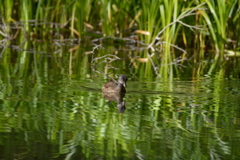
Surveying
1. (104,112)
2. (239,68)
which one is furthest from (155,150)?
(239,68)

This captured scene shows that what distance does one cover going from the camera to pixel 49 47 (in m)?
10.7

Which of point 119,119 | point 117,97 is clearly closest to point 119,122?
point 119,119

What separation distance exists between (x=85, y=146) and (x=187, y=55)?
7014 mm

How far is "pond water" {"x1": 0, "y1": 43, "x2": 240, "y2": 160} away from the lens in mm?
2934

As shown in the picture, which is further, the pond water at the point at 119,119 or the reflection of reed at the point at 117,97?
the reflection of reed at the point at 117,97

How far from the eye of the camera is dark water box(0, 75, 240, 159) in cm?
292

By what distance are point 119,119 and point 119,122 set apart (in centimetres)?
11

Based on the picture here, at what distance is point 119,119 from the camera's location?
379 cm

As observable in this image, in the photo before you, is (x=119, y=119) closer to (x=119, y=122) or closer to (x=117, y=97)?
(x=119, y=122)

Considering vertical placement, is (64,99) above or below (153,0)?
below

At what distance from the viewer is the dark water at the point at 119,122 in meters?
2.92

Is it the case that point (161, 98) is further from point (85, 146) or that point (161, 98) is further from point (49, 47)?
point (49, 47)

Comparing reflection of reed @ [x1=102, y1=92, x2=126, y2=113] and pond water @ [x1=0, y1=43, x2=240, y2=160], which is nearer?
pond water @ [x1=0, y1=43, x2=240, y2=160]

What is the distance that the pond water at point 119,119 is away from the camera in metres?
2.93
